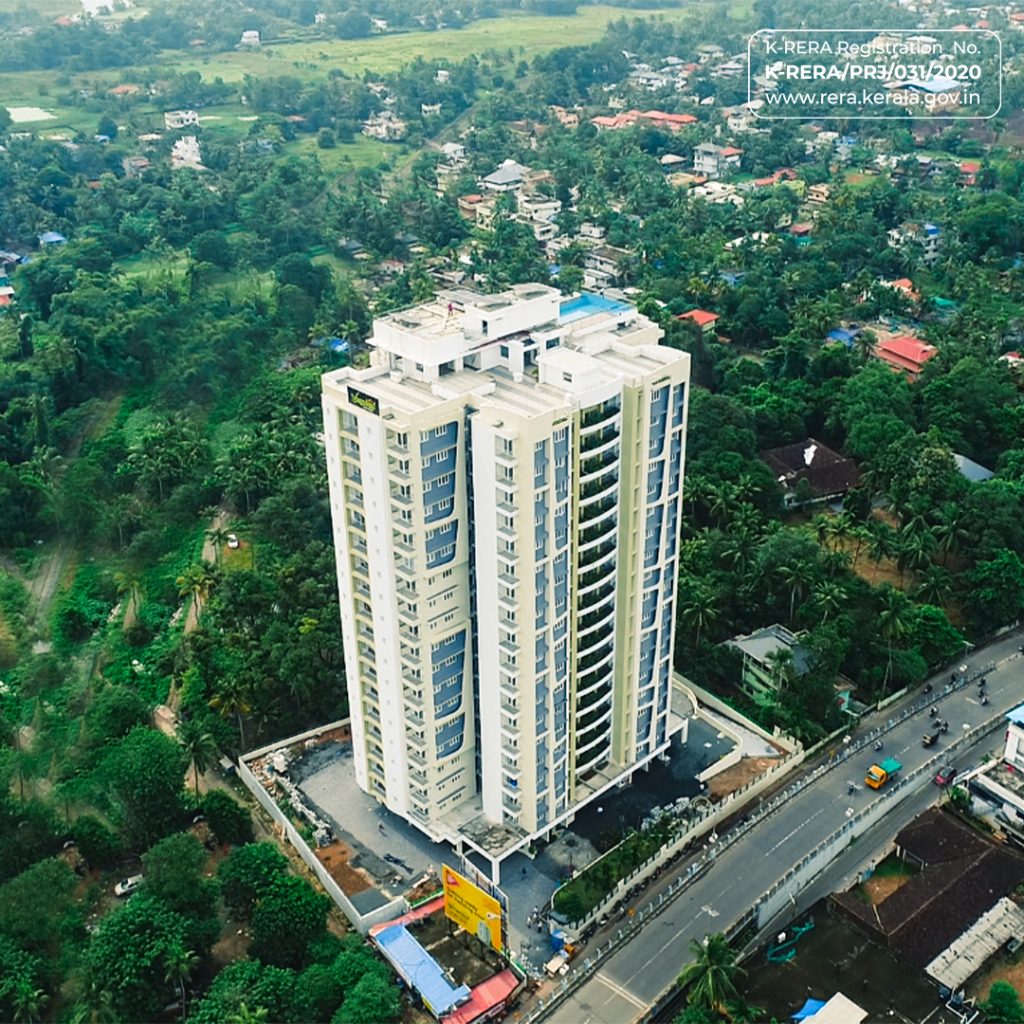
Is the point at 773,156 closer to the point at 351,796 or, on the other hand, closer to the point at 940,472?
the point at 940,472

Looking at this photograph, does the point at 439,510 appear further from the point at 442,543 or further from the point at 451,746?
the point at 451,746

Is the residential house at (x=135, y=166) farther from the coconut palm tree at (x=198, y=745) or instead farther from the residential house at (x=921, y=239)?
the coconut palm tree at (x=198, y=745)

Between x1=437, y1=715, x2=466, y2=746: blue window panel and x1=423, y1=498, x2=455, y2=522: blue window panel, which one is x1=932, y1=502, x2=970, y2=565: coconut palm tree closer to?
x1=437, y1=715, x2=466, y2=746: blue window panel

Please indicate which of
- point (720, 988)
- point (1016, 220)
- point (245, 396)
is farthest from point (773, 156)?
point (720, 988)

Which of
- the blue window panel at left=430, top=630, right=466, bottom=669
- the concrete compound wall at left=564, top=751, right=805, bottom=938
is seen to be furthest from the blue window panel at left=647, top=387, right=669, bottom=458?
the concrete compound wall at left=564, top=751, right=805, bottom=938

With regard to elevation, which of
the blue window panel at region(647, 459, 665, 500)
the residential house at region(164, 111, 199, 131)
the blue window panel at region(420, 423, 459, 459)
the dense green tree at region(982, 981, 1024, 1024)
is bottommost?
the dense green tree at region(982, 981, 1024, 1024)

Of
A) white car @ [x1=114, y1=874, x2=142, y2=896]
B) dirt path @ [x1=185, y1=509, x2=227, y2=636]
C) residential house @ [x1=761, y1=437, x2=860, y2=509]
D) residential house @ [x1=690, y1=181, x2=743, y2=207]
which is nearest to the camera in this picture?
white car @ [x1=114, y1=874, x2=142, y2=896]
